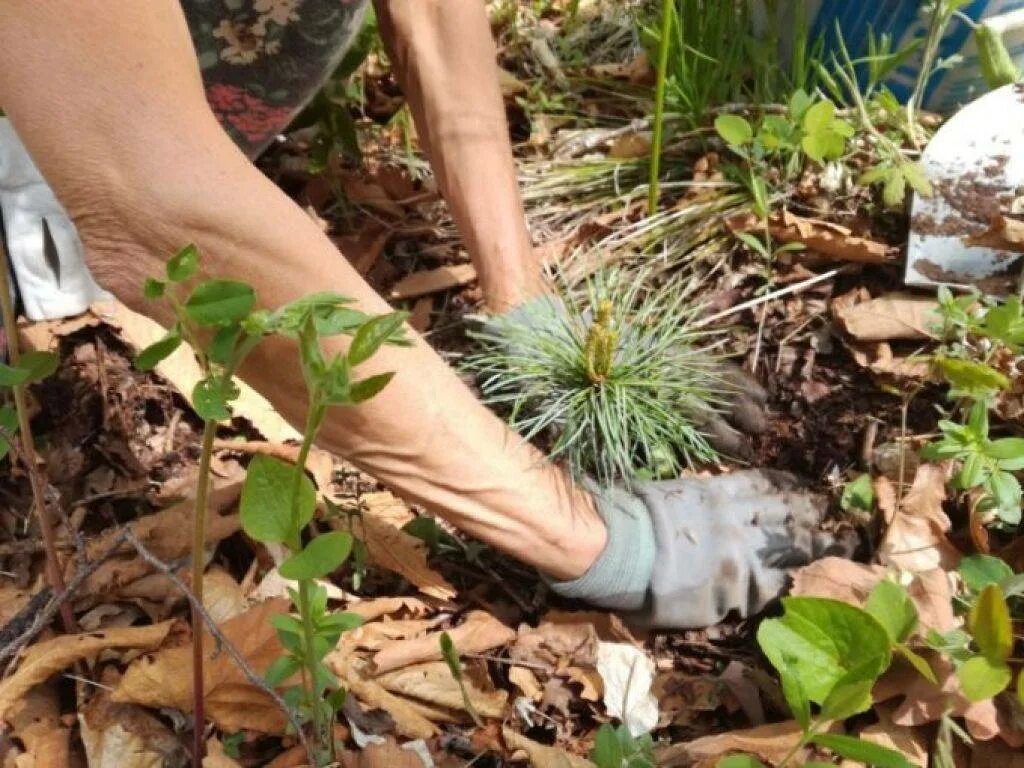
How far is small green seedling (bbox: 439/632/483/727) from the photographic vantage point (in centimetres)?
117

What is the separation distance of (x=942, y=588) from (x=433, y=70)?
116cm

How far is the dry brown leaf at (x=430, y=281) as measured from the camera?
199 cm

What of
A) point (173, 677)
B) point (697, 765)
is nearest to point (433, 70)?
point (173, 677)

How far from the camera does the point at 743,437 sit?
5.49 ft

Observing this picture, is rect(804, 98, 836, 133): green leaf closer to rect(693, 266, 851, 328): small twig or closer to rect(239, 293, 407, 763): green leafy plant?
rect(693, 266, 851, 328): small twig

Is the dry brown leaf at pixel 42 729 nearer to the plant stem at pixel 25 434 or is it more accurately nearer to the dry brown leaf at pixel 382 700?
the plant stem at pixel 25 434

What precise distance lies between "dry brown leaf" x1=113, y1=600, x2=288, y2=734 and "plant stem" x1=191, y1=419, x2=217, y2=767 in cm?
2

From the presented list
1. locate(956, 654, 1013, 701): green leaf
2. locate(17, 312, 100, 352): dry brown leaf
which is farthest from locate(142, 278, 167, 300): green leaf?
locate(17, 312, 100, 352): dry brown leaf

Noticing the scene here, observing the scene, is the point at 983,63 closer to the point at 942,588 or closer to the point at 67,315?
the point at 942,588

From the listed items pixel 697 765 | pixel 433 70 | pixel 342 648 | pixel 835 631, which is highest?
pixel 433 70

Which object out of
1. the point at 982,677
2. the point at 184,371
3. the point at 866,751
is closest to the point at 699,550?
the point at 982,677

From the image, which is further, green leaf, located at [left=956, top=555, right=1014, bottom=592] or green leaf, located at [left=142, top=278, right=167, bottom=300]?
green leaf, located at [left=956, top=555, right=1014, bottom=592]

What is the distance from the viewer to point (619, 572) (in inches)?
56.8

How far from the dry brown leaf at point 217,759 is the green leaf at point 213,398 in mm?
542
